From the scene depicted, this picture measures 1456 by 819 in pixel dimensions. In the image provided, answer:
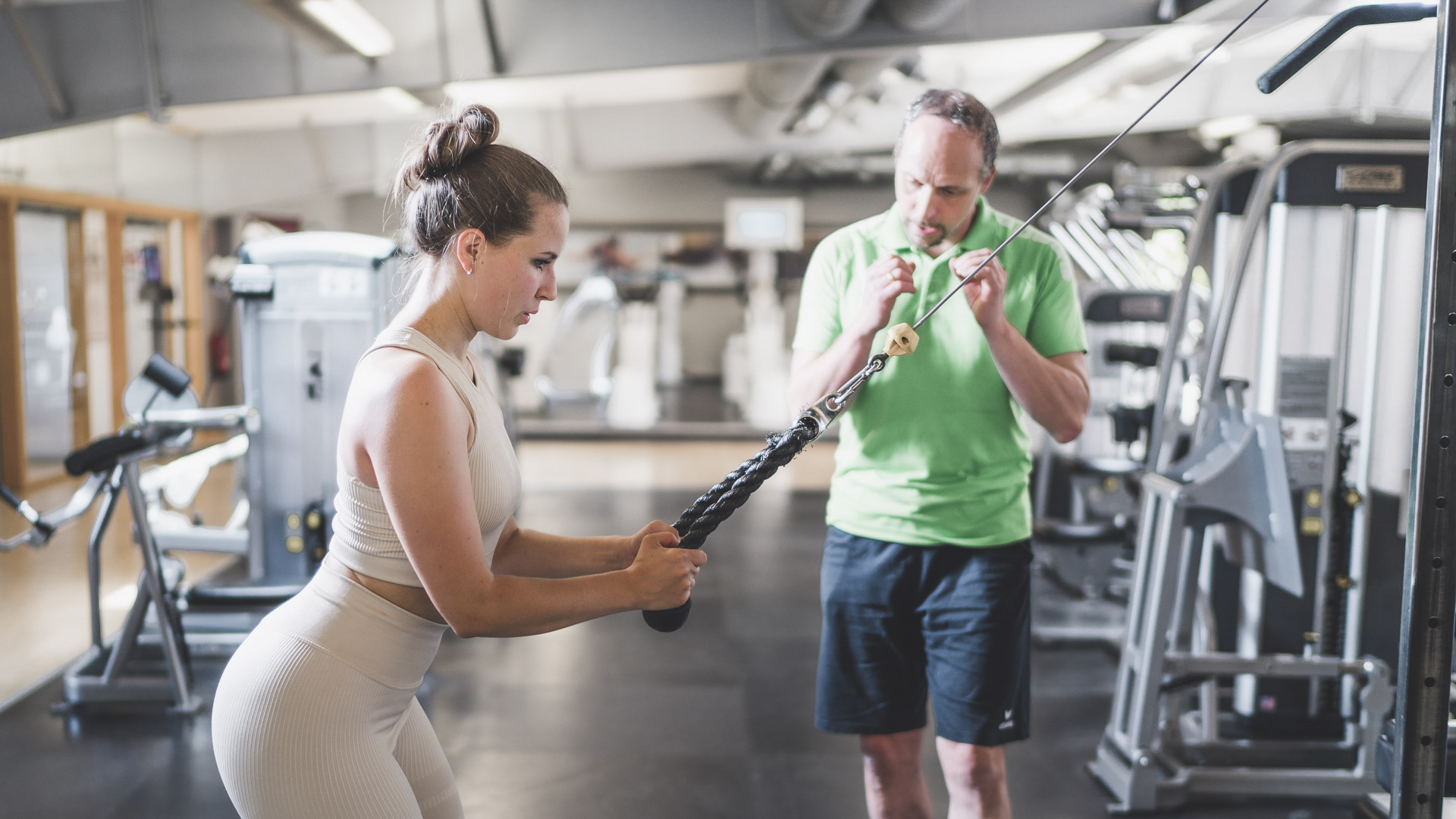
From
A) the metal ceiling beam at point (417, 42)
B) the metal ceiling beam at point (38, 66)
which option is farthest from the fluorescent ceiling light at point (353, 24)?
the metal ceiling beam at point (38, 66)

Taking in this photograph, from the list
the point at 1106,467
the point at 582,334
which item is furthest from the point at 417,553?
the point at 582,334

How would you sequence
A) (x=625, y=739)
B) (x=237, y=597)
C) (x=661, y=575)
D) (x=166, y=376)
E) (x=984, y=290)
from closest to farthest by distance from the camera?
(x=661, y=575), (x=984, y=290), (x=625, y=739), (x=237, y=597), (x=166, y=376)

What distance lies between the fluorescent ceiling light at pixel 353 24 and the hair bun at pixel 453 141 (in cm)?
346

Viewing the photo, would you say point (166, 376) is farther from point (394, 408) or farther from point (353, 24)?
point (394, 408)

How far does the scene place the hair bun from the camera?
1146mm

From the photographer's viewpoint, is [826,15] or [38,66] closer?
[826,15]

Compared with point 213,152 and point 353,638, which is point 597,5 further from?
point 213,152

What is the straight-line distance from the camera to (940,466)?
5.34 feet

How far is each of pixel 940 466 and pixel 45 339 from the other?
7.48 m

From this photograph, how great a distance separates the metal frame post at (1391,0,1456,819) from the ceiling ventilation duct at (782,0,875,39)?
9.72 ft

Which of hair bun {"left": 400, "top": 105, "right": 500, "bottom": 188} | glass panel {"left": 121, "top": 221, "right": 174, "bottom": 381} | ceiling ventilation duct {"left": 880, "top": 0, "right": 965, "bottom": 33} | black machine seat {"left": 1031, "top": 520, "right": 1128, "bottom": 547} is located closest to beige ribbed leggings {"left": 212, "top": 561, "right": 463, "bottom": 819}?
hair bun {"left": 400, "top": 105, "right": 500, "bottom": 188}

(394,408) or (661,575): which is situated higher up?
(394,408)

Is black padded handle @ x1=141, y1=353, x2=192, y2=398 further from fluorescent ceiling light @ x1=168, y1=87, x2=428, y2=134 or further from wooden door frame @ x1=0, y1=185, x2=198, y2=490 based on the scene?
fluorescent ceiling light @ x1=168, y1=87, x2=428, y2=134

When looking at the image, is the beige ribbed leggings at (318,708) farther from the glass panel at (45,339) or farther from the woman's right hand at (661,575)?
the glass panel at (45,339)
